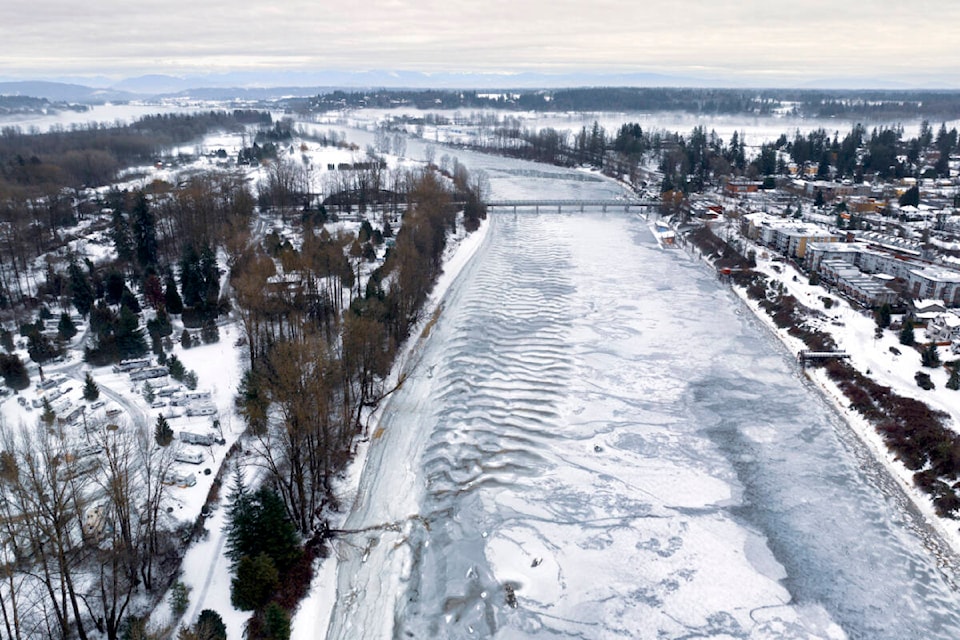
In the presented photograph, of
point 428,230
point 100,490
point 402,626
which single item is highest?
point 428,230

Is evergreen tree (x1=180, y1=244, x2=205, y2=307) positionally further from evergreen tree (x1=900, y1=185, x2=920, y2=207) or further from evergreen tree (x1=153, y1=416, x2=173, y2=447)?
evergreen tree (x1=900, y1=185, x2=920, y2=207)

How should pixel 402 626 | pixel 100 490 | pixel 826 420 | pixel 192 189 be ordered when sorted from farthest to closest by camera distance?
pixel 192 189, pixel 826 420, pixel 100 490, pixel 402 626

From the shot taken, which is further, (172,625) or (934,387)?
(934,387)

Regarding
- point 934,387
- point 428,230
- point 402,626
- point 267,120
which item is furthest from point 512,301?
point 267,120

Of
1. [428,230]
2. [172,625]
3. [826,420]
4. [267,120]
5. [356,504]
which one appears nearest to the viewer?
[172,625]

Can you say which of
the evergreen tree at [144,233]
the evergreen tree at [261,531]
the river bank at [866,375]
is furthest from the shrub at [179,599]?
the evergreen tree at [144,233]

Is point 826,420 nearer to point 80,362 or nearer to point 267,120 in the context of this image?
point 80,362


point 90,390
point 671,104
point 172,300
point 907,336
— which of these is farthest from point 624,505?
point 671,104
